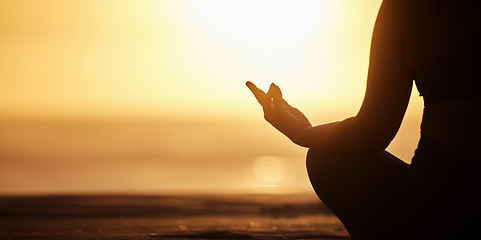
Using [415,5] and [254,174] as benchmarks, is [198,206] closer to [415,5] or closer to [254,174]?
[415,5]

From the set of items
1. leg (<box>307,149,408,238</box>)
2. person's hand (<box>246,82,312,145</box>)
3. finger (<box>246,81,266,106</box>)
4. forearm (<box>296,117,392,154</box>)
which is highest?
finger (<box>246,81,266,106</box>)

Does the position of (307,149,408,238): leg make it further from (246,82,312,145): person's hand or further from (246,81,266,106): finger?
(246,81,266,106): finger

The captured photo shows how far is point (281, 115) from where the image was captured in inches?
62.5

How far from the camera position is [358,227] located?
148cm

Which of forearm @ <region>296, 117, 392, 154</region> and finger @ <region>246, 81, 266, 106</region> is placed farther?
finger @ <region>246, 81, 266, 106</region>

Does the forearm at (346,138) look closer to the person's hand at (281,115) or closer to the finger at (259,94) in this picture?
the person's hand at (281,115)

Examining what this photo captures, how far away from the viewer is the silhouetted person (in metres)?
1.24

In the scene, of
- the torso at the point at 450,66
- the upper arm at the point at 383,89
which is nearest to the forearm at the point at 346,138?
the upper arm at the point at 383,89

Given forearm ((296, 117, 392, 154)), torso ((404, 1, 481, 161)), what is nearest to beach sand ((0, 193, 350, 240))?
forearm ((296, 117, 392, 154))

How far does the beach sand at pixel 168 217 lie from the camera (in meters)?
3.00

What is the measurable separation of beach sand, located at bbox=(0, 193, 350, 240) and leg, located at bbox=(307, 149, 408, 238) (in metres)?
1.38

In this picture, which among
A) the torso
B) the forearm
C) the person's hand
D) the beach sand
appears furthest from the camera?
the beach sand

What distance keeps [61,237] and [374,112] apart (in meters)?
1.97

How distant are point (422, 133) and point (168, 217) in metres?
2.49
